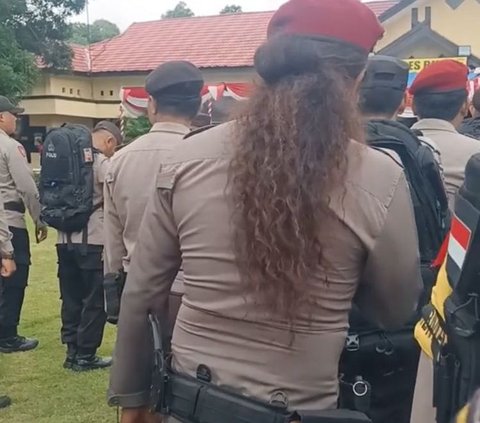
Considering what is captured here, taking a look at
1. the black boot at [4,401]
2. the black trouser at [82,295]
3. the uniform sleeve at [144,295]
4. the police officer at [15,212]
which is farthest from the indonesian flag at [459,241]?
the police officer at [15,212]

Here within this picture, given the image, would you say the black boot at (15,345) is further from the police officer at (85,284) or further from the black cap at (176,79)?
the black cap at (176,79)

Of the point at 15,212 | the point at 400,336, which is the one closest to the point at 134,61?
the point at 15,212

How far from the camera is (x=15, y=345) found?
19.8 ft

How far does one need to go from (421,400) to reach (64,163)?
408 cm

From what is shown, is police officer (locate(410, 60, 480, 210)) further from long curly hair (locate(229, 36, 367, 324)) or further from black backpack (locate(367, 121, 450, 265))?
long curly hair (locate(229, 36, 367, 324))

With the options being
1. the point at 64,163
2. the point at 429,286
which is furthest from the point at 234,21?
the point at 429,286

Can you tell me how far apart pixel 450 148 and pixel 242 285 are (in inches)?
71.6

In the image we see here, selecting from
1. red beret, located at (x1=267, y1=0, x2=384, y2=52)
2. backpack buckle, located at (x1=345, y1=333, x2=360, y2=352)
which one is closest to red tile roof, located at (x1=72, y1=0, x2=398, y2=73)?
backpack buckle, located at (x1=345, y1=333, x2=360, y2=352)

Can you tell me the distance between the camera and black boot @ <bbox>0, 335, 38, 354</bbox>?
597 centimetres

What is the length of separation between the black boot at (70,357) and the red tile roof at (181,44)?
21018 mm

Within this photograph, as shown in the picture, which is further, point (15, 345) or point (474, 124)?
point (15, 345)

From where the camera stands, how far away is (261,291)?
1729mm

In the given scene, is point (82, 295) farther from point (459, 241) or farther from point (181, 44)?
point (181, 44)

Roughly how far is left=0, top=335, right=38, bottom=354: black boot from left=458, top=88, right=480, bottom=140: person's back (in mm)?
3632
